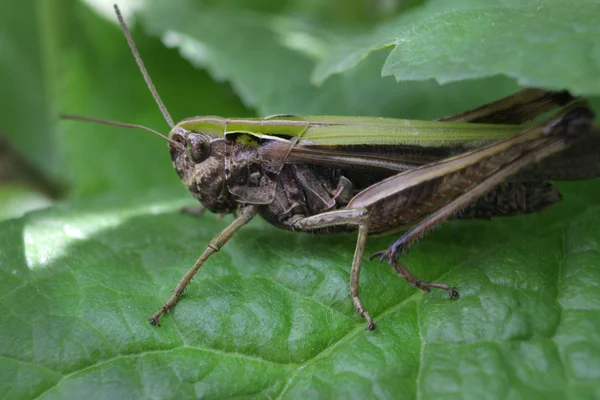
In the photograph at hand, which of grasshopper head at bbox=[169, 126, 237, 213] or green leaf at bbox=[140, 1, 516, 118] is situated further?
green leaf at bbox=[140, 1, 516, 118]

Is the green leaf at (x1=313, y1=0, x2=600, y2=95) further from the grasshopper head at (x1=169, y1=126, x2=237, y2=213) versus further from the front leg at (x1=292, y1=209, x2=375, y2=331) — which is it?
the grasshopper head at (x1=169, y1=126, x2=237, y2=213)

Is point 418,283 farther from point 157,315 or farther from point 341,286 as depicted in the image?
point 157,315

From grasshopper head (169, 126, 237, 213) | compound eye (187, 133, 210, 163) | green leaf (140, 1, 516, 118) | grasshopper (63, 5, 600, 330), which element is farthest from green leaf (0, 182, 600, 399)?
green leaf (140, 1, 516, 118)

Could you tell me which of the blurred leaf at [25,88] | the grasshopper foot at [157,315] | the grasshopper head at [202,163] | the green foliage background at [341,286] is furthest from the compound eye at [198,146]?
the blurred leaf at [25,88]

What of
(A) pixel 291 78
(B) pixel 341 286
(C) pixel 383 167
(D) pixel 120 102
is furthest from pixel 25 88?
(B) pixel 341 286

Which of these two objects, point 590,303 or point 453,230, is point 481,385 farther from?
point 453,230

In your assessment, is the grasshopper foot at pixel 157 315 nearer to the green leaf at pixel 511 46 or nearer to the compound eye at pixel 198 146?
the compound eye at pixel 198 146
